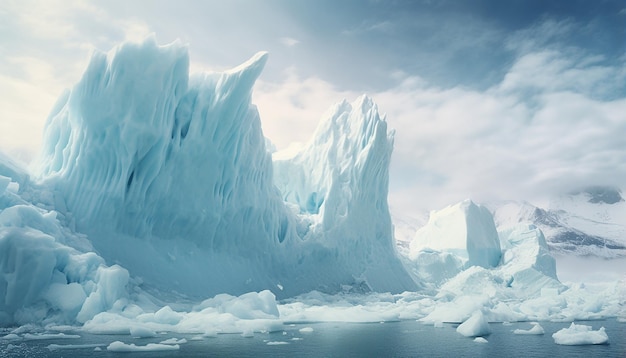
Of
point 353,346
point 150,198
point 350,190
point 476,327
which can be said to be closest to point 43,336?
point 353,346

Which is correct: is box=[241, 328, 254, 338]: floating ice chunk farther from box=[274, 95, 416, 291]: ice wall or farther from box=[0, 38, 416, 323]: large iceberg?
box=[274, 95, 416, 291]: ice wall

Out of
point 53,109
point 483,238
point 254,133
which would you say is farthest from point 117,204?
point 483,238

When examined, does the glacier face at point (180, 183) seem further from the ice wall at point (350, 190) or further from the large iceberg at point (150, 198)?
the ice wall at point (350, 190)

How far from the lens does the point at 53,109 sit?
73.0 ft

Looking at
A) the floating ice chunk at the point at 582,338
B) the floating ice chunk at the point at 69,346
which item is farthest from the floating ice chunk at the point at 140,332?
the floating ice chunk at the point at 582,338

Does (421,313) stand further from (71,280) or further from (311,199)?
(71,280)

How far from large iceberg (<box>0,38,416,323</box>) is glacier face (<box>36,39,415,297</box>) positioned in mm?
51

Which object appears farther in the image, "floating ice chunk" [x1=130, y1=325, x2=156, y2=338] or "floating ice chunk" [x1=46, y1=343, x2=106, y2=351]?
"floating ice chunk" [x1=130, y1=325, x2=156, y2=338]

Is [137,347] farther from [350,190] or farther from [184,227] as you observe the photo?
[350,190]

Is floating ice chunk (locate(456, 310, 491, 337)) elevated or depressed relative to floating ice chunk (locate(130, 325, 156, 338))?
depressed

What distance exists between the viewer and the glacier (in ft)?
49.3

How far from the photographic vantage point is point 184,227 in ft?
69.2

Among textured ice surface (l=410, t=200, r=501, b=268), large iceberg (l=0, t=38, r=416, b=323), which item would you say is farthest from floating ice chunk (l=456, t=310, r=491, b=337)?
textured ice surface (l=410, t=200, r=501, b=268)

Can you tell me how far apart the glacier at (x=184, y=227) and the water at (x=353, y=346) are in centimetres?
80
